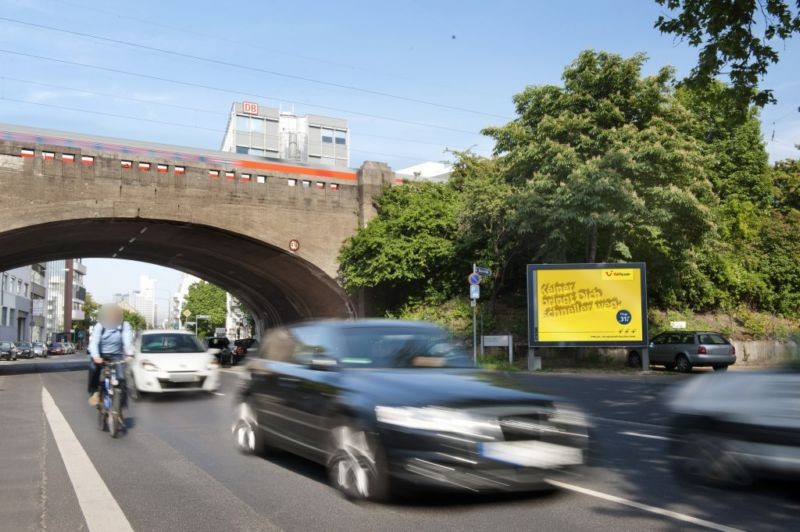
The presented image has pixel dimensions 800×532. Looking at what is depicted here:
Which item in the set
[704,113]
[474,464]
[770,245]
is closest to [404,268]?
[770,245]

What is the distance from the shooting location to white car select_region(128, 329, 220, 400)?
47.8ft

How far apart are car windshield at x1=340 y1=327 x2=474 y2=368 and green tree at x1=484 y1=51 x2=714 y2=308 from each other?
1836cm

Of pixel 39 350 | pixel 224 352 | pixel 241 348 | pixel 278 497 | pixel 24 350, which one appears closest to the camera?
pixel 278 497

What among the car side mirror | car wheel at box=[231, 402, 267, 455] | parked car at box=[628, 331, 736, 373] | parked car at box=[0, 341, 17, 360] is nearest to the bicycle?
car wheel at box=[231, 402, 267, 455]

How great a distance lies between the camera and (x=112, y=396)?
31.4 feet

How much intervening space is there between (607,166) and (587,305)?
498 centimetres

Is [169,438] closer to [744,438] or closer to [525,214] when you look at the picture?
[744,438]

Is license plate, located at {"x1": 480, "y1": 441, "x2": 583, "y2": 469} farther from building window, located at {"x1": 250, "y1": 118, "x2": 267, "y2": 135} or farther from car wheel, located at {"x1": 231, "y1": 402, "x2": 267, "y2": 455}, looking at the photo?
building window, located at {"x1": 250, "y1": 118, "x2": 267, "y2": 135}

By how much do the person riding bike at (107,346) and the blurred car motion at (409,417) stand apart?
11.7ft

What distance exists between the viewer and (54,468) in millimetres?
7477

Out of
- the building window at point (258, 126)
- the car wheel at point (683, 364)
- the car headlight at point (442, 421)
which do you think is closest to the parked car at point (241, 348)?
the car wheel at point (683, 364)

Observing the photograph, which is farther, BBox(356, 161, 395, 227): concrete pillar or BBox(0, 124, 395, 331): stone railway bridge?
BBox(356, 161, 395, 227): concrete pillar

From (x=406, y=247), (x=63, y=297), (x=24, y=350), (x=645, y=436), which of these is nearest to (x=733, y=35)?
(x=645, y=436)

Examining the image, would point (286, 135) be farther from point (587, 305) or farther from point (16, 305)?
point (587, 305)
